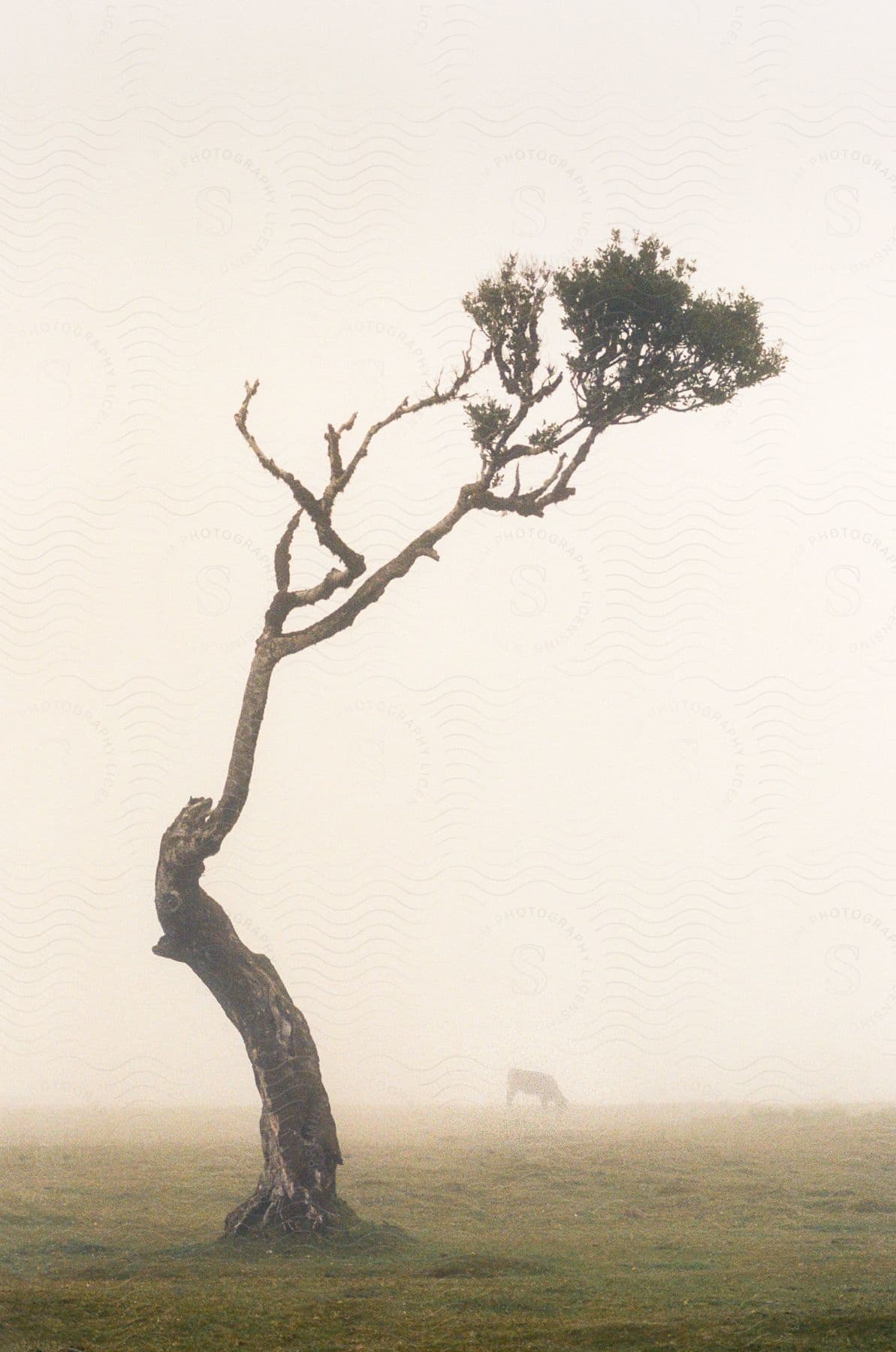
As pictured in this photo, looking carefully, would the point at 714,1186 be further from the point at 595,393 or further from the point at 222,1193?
the point at 595,393

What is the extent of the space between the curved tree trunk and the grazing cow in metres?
21.9

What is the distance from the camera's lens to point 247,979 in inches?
812

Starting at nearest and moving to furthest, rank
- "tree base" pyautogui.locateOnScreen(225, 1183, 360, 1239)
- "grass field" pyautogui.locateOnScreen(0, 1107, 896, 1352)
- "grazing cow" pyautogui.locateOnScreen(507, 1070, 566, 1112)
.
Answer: "grass field" pyautogui.locateOnScreen(0, 1107, 896, 1352)
"tree base" pyautogui.locateOnScreen(225, 1183, 360, 1239)
"grazing cow" pyautogui.locateOnScreen(507, 1070, 566, 1112)

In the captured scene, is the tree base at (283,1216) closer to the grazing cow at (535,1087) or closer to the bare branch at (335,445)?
the bare branch at (335,445)

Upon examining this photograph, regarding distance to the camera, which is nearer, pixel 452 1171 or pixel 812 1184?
pixel 812 1184

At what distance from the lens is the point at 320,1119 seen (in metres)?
19.9

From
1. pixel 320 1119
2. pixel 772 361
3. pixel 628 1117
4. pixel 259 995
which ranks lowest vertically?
pixel 628 1117

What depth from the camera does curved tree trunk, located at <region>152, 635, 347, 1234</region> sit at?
19.7 metres

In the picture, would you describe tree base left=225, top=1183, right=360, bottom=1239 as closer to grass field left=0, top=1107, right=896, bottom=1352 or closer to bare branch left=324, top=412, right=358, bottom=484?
grass field left=0, top=1107, right=896, bottom=1352

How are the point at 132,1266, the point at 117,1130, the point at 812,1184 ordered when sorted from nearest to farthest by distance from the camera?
the point at 132,1266 → the point at 812,1184 → the point at 117,1130

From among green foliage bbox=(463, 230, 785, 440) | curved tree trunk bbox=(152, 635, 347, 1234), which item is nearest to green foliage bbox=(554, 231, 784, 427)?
green foliage bbox=(463, 230, 785, 440)

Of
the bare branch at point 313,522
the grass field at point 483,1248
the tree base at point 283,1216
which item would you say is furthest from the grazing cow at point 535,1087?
the bare branch at point 313,522

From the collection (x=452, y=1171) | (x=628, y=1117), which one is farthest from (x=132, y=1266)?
(x=628, y=1117)

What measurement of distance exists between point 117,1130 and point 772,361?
29025mm
